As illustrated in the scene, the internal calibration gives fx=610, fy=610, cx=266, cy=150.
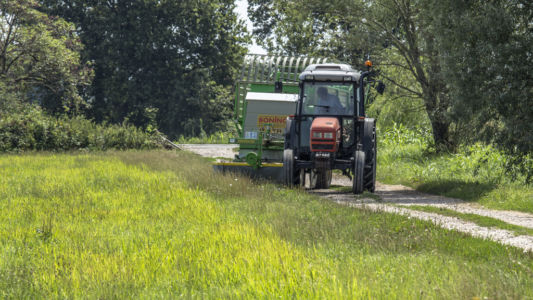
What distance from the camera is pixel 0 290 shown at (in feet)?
18.7

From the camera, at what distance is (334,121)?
15.0 meters

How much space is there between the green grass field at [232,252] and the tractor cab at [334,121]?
9.87 feet

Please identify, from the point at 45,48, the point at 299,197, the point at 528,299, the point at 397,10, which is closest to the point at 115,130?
the point at 45,48

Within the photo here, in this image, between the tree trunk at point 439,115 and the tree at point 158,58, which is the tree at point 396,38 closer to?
the tree trunk at point 439,115

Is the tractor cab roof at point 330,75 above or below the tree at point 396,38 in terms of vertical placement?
below

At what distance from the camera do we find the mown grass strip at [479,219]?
32.2 ft

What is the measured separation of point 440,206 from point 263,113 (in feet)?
23.8

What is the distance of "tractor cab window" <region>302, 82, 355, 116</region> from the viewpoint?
1555 centimetres

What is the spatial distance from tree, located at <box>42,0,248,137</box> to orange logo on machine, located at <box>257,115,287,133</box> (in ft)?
98.5

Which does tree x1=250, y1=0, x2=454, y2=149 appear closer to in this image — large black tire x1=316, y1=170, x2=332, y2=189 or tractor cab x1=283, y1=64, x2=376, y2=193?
tractor cab x1=283, y1=64, x2=376, y2=193

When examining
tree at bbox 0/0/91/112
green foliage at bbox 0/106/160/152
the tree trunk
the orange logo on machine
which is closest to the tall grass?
the tree trunk

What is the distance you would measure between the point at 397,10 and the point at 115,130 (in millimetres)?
15650

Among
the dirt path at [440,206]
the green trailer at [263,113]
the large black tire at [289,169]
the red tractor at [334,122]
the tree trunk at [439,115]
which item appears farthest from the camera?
the tree trunk at [439,115]

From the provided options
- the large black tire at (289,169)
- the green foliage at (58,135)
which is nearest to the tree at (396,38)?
the large black tire at (289,169)
